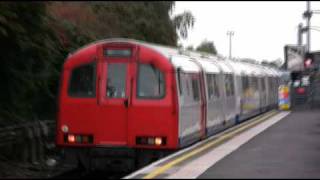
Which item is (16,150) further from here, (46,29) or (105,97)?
(105,97)

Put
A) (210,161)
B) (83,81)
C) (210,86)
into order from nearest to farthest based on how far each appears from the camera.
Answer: (210,161), (83,81), (210,86)

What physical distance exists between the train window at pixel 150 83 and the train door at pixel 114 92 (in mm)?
189

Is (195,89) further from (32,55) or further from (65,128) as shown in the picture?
(32,55)

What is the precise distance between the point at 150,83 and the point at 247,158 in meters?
2.64

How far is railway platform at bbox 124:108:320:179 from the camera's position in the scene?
10.5 m

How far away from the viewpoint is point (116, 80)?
14180 millimetres

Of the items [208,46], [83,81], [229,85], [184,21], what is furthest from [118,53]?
[208,46]

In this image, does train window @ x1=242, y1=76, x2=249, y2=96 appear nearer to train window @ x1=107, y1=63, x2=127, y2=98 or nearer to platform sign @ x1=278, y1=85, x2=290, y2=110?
platform sign @ x1=278, y1=85, x2=290, y2=110

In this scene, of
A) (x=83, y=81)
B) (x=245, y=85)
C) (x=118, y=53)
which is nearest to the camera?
(x=118, y=53)

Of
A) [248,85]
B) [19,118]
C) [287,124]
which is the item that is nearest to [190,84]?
[19,118]

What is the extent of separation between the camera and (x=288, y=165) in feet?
37.7

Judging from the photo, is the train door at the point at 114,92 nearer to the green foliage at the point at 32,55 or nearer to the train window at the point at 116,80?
the train window at the point at 116,80

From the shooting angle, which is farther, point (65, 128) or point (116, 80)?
point (65, 128)

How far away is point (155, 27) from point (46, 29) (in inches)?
609
